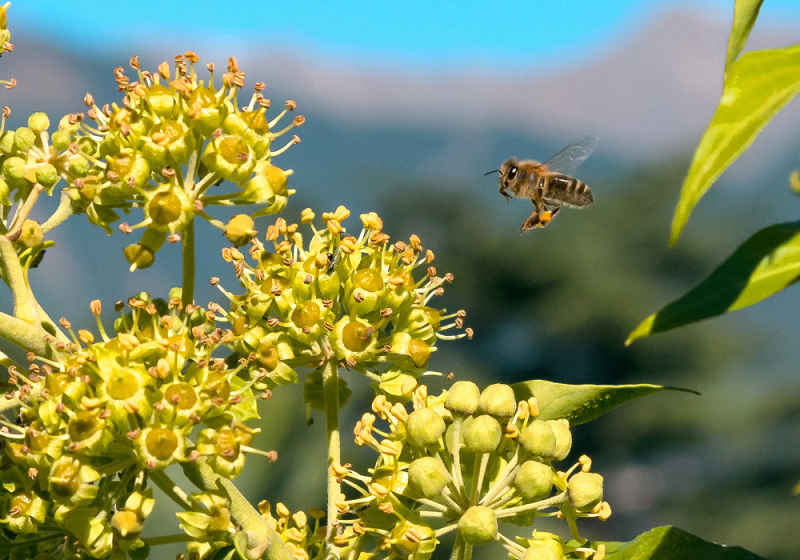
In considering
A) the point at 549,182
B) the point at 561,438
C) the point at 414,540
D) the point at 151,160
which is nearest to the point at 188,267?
the point at 151,160

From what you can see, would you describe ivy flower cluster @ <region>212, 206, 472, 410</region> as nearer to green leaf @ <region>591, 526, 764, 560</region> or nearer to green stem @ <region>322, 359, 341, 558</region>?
green stem @ <region>322, 359, 341, 558</region>

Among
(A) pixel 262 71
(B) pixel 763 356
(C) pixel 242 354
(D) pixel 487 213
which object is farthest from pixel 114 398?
(A) pixel 262 71

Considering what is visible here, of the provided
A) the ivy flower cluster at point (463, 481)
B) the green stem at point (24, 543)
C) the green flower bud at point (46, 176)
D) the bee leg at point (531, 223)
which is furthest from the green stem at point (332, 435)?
the bee leg at point (531, 223)

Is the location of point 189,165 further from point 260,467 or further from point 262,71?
point 262,71

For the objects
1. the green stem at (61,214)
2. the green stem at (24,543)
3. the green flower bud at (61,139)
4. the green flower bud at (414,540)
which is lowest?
the green flower bud at (414,540)

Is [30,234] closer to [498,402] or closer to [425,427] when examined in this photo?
[425,427]

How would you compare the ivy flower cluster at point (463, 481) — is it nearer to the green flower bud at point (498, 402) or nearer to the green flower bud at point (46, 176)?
the green flower bud at point (498, 402)
